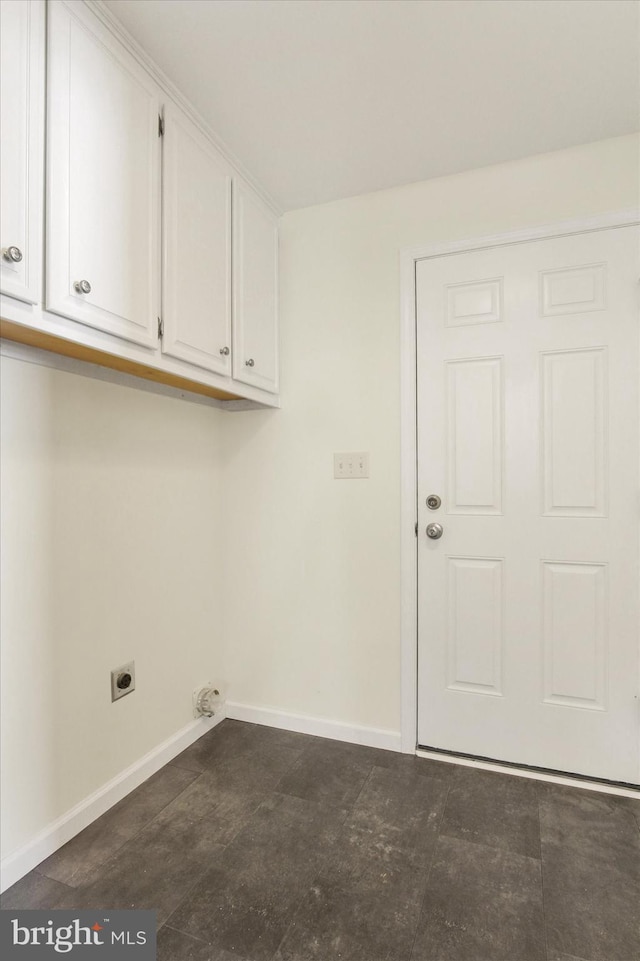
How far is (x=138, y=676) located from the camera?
1.77 m

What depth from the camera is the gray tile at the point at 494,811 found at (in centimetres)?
148

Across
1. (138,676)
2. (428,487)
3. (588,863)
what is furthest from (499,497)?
(138,676)

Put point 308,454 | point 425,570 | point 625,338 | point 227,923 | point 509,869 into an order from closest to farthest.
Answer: point 227,923 → point 509,869 → point 625,338 → point 425,570 → point 308,454

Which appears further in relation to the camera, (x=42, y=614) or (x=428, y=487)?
(x=428, y=487)

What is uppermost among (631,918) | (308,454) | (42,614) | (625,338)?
(625,338)

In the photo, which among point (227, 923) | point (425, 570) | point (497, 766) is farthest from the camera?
point (425, 570)

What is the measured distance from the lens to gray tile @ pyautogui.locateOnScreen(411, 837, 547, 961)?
113 centimetres

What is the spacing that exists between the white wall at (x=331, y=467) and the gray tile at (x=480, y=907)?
25.0 inches

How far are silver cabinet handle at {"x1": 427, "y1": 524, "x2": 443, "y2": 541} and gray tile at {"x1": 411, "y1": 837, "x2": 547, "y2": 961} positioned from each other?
99 centimetres

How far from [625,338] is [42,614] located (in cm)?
211

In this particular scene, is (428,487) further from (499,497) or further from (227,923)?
(227,923)

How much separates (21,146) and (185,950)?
184cm

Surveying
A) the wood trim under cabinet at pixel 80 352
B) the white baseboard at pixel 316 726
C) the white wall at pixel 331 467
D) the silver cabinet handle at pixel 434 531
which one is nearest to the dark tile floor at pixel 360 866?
the white baseboard at pixel 316 726

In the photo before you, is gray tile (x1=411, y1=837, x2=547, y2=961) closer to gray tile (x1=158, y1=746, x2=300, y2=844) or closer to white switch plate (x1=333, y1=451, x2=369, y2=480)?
gray tile (x1=158, y1=746, x2=300, y2=844)
